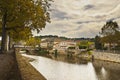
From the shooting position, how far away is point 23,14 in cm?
2914

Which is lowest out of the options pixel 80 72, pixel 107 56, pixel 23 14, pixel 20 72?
pixel 80 72

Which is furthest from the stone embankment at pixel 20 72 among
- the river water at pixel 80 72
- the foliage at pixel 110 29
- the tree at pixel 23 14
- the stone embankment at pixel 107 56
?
the foliage at pixel 110 29

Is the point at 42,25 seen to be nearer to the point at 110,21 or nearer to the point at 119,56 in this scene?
the point at 119,56

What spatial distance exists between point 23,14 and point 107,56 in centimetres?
5536

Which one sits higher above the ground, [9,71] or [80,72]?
[9,71]

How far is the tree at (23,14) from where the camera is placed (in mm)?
28344

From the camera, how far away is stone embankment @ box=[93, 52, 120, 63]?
72.1 metres

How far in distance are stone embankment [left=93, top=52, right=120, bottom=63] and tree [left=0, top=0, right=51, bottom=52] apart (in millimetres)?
43013

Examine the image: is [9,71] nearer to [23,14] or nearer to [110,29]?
[23,14]

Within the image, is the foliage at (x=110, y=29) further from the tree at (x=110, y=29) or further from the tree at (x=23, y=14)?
the tree at (x=23, y=14)

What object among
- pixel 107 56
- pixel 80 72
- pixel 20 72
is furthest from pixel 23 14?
pixel 107 56

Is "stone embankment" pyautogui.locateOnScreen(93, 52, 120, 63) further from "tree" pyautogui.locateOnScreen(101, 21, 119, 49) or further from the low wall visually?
the low wall

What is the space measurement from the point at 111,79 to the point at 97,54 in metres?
50.3

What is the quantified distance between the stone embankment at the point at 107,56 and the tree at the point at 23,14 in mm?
43013
